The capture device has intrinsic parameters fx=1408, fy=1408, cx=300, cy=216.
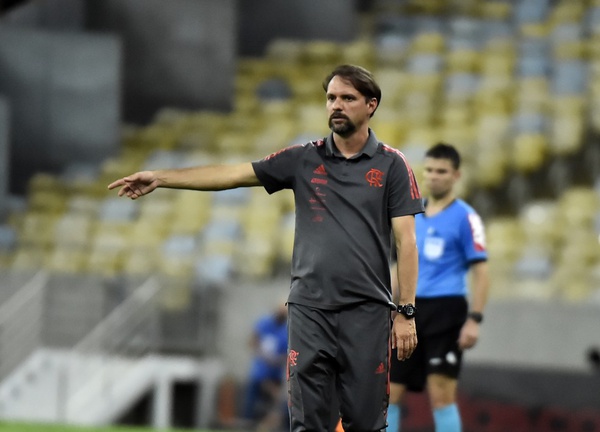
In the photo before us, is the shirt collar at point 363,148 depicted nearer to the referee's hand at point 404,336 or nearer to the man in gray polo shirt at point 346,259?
the man in gray polo shirt at point 346,259

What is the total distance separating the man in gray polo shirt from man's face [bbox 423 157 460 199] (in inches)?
96.2

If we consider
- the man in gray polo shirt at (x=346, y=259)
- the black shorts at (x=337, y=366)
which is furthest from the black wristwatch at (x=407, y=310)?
the black shorts at (x=337, y=366)

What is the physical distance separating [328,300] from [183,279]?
986cm

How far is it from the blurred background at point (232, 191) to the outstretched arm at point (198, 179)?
292 inches

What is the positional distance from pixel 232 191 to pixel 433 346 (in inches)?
382

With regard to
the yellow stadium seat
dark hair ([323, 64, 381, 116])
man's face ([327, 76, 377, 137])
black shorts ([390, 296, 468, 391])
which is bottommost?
black shorts ([390, 296, 468, 391])

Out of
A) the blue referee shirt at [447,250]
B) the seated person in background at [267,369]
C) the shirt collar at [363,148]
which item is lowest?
the seated person in background at [267,369]

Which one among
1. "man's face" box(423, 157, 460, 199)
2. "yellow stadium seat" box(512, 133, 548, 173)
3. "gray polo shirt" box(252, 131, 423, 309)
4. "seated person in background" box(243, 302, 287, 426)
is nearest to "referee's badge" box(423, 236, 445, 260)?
"man's face" box(423, 157, 460, 199)

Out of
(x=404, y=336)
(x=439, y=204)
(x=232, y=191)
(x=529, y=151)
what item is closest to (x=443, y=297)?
(x=439, y=204)

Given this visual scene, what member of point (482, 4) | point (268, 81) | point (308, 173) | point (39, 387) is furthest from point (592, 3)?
point (308, 173)

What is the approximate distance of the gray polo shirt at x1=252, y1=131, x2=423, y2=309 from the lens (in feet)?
19.6

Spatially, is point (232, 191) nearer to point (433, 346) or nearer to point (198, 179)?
point (433, 346)

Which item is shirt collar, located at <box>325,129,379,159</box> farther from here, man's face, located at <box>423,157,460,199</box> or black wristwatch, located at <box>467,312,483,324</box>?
black wristwatch, located at <box>467,312,483,324</box>

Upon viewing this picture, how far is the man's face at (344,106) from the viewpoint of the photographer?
19.4 ft
